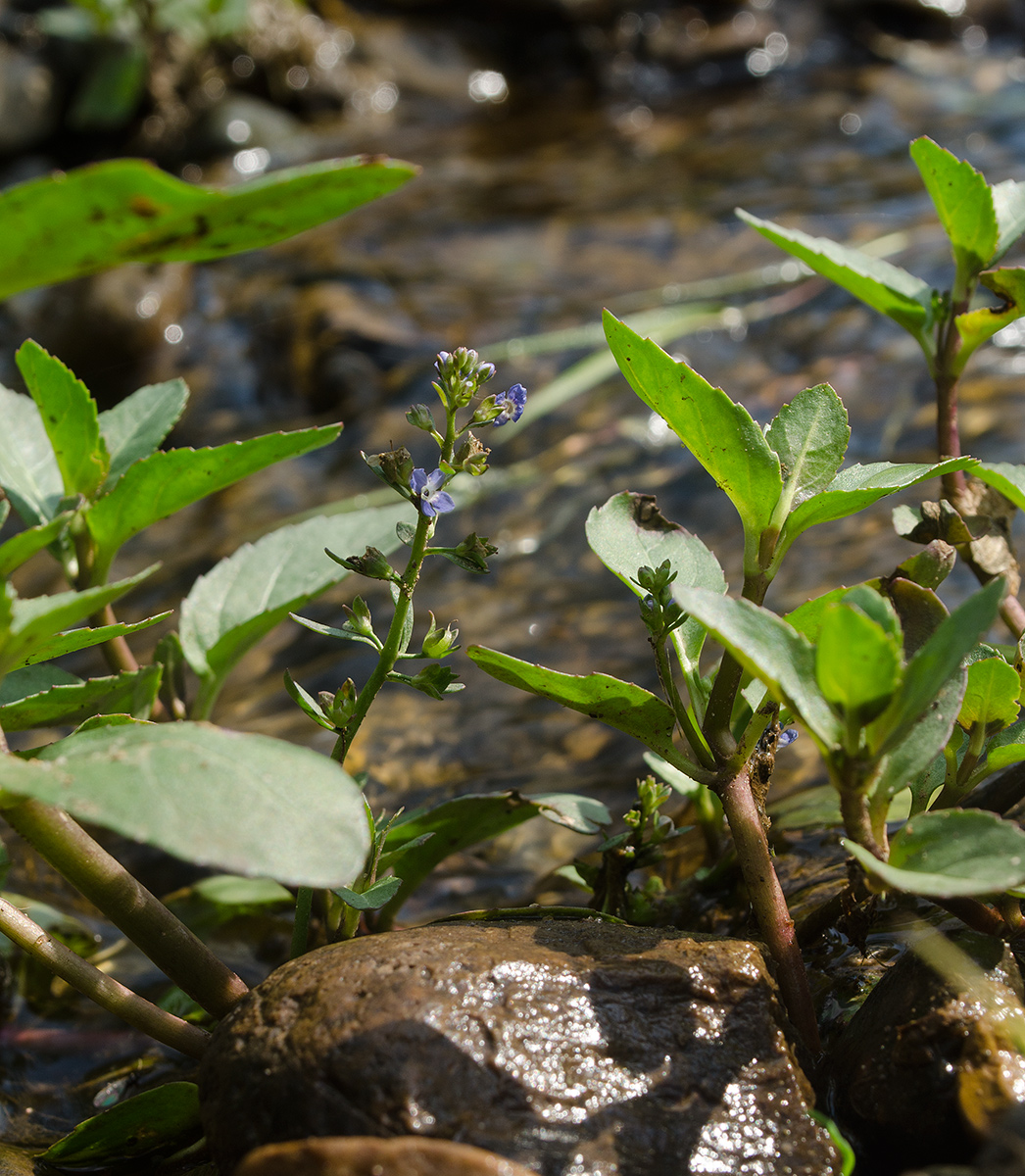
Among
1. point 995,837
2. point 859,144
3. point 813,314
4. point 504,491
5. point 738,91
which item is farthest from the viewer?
point 738,91

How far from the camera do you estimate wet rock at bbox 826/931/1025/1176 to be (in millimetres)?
Answer: 1296

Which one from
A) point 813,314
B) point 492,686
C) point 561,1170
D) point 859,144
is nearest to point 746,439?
point 561,1170

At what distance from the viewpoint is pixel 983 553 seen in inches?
70.3

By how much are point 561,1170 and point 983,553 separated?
117cm

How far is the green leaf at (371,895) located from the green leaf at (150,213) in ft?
2.81

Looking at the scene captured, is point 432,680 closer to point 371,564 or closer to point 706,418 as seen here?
point 371,564

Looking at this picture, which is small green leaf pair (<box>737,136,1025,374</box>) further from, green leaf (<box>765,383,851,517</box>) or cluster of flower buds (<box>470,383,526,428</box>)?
cluster of flower buds (<box>470,383,526,428</box>)

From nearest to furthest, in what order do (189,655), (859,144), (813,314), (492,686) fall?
1. (189,655)
2. (492,686)
3. (813,314)
4. (859,144)

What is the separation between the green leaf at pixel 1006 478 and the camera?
1.63 meters

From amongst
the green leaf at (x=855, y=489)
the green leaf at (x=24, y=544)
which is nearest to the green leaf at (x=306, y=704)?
the green leaf at (x=24, y=544)

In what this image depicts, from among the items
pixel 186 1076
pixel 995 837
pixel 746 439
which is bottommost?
pixel 186 1076

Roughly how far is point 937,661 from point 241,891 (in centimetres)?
147

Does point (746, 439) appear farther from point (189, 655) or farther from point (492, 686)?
point (492, 686)

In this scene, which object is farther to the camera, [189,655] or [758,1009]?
[189,655]
